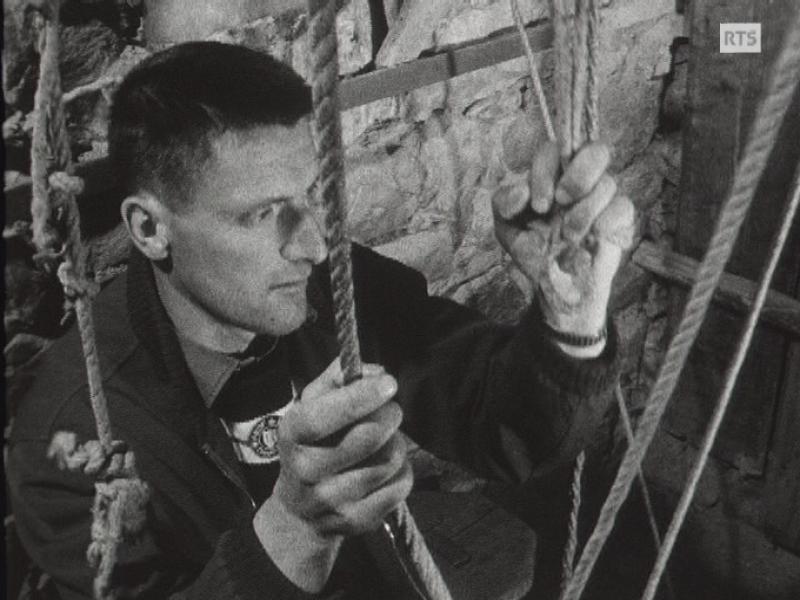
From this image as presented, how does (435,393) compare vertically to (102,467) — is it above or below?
below

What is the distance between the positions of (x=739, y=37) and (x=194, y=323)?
1668mm

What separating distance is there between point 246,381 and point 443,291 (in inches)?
31.5

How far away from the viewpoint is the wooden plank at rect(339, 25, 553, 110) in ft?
5.94

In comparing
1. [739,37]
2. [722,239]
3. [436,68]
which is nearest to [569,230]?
[722,239]

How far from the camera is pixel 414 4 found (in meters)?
1.86

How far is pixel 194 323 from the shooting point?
4.96 ft

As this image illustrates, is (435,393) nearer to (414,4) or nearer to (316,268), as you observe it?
(316,268)

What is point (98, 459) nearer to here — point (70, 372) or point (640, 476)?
point (70, 372)

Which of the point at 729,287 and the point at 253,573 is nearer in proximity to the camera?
the point at 253,573

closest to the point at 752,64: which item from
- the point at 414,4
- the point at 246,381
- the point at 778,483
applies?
A: the point at 414,4

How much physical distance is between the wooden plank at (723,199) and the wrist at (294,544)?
1675 mm

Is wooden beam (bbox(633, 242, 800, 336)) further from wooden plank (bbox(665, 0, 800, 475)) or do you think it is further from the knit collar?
the knit collar

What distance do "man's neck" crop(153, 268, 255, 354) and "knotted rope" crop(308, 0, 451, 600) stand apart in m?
0.65

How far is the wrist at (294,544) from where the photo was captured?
1042mm
